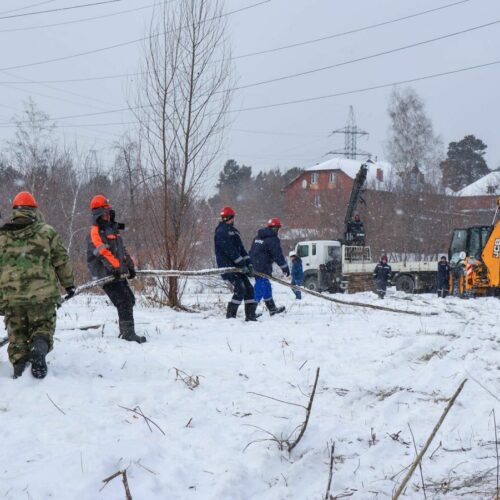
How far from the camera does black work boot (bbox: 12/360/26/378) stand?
4445 millimetres

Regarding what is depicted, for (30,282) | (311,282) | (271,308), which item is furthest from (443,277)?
(30,282)

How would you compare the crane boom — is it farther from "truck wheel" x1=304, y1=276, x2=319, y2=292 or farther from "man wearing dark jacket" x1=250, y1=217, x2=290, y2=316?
"man wearing dark jacket" x1=250, y1=217, x2=290, y2=316

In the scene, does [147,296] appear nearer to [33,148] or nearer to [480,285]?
[480,285]

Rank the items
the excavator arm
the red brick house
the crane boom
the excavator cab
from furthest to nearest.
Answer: the red brick house → the crane boom → the excavator cab → the excavator arm

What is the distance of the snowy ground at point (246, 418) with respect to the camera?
9.63 feet

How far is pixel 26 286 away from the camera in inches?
182

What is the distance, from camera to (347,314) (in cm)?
923

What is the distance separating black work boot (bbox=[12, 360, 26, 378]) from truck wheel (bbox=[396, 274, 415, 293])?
18780 mm

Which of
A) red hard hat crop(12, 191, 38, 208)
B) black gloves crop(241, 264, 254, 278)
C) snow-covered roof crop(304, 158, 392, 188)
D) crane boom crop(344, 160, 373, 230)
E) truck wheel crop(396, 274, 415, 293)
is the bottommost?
truck wheel crop(396, 274, 415, 293)

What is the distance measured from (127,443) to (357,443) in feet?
4.55

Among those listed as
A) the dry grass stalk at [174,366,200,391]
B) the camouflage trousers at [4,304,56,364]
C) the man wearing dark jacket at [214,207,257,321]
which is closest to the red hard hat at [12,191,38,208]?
the camouflage trousers at [4,304,56,364]

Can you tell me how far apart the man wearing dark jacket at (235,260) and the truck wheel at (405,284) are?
1434 centimetres

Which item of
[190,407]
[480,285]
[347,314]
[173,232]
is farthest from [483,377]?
[480,285]

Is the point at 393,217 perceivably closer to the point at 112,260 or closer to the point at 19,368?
the point at 112,260
